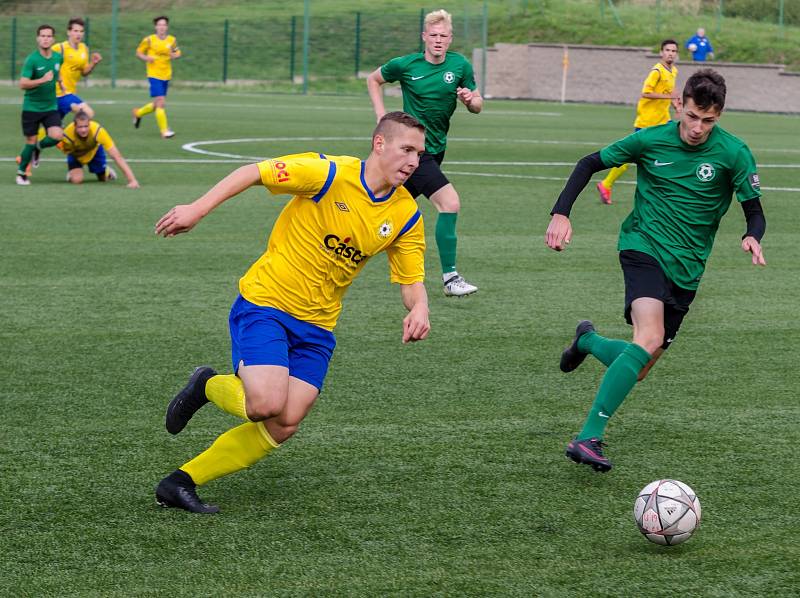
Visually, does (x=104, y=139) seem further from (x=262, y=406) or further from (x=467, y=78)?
(x=262, y=406)

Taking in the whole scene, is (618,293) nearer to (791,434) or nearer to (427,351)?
(427,351)

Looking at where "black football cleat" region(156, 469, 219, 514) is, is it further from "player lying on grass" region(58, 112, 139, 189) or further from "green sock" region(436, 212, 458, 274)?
"player lying on grass" region(58, 112, 139, 189)

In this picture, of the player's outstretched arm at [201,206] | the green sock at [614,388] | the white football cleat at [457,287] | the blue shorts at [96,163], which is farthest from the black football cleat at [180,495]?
the blue shorts at [96,163]

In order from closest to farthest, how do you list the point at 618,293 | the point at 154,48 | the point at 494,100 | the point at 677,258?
the point at 677,258 < the point at 618,293 < the point at 154,48 < the point at 494,100

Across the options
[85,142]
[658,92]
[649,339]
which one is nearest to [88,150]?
[85,142]

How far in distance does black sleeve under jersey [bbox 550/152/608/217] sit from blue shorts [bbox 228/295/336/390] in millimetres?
1500

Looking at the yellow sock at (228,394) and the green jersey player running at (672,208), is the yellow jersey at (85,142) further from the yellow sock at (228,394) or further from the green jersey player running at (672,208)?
the yellow sock at (228,394)

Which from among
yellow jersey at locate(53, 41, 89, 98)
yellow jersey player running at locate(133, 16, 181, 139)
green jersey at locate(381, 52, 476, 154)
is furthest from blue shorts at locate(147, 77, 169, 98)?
green jersey at locate(381, 52, 476, 154)

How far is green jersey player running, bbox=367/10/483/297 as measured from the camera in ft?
34.9

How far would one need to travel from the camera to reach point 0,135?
23422 mm

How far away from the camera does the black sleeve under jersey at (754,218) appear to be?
639 cm

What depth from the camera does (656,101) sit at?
18.3 metres

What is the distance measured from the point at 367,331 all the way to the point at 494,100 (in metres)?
36.6

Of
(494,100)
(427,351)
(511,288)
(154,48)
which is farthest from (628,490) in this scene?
(494,100)
